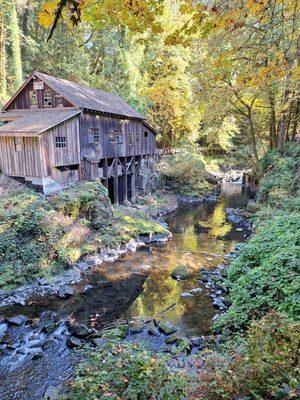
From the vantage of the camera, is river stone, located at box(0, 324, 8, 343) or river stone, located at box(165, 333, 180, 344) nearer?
river stone, located at box(165, 333, 180, 344)

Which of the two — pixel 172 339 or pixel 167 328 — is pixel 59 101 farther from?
pixel 172 339

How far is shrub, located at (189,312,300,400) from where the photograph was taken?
388 centimetres

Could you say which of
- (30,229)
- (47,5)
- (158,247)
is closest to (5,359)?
(30,229)

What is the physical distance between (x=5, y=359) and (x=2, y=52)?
25511 millimetres

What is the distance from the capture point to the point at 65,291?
1109cm

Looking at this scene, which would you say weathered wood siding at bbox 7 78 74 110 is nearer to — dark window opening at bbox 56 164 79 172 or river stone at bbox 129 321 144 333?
dark window opening at bbox 56 164 79 172

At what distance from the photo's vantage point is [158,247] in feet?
52.7

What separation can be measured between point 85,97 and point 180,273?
42.3 feet

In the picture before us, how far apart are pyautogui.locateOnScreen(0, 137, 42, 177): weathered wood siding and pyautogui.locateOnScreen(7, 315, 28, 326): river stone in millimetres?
8014

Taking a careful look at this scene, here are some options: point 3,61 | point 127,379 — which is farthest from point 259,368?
point 3,61

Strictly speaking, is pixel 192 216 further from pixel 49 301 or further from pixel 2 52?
pixel 2 52

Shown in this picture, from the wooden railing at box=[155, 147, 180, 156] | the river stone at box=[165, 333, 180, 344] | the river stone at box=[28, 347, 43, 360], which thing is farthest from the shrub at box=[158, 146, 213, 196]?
the river stone at box=[28, 347, 43, 360]

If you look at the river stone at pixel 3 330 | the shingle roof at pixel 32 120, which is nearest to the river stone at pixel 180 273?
the river stone at pixel 3 330

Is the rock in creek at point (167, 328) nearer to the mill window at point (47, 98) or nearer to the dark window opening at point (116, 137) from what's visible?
the dark window opening at point (116, 137)
